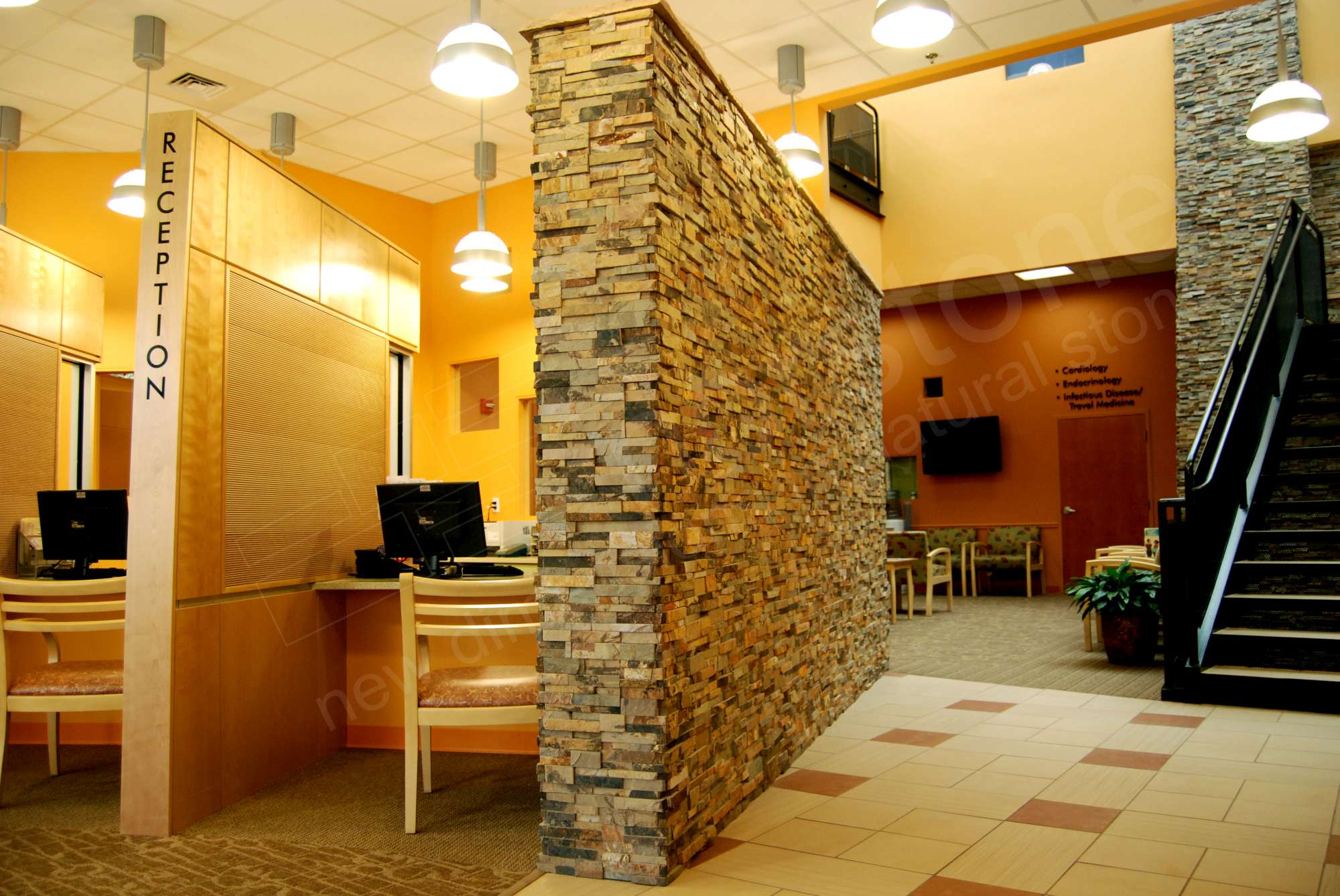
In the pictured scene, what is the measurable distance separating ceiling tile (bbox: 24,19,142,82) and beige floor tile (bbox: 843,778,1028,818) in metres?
5.86

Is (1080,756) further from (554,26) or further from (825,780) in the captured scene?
(554,26)

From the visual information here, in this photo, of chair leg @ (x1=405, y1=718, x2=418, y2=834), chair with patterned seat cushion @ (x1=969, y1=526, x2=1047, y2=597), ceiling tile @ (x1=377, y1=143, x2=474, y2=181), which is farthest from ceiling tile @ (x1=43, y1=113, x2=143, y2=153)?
chair with patterned seat cushion @ (x1=969, y1=526, x2=1047, y2=597)

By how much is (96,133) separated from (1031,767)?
761 cm

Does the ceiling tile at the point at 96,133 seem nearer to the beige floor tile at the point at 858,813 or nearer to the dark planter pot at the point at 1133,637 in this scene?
the beige floor tile at the point at 858,813

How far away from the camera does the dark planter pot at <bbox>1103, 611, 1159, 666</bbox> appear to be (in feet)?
19.8

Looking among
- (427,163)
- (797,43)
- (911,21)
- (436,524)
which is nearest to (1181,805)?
(436,524)

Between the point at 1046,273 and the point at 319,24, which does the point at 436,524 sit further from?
the point at 1046,273

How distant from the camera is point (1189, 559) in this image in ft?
15.9

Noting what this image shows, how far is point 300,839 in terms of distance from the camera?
3.11m

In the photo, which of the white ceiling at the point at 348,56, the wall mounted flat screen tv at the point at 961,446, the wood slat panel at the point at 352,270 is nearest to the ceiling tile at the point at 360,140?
the white ceiling at the point at 348,56

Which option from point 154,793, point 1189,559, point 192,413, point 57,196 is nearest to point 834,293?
point 1189,559

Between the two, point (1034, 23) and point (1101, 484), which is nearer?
point (1034, 23)

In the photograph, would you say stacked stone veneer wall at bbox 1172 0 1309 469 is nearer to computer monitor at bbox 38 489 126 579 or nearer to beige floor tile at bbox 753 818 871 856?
beige floor tile at bbox 753 818 871 856

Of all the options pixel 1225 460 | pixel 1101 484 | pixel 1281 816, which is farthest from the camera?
pixel 1101 484
